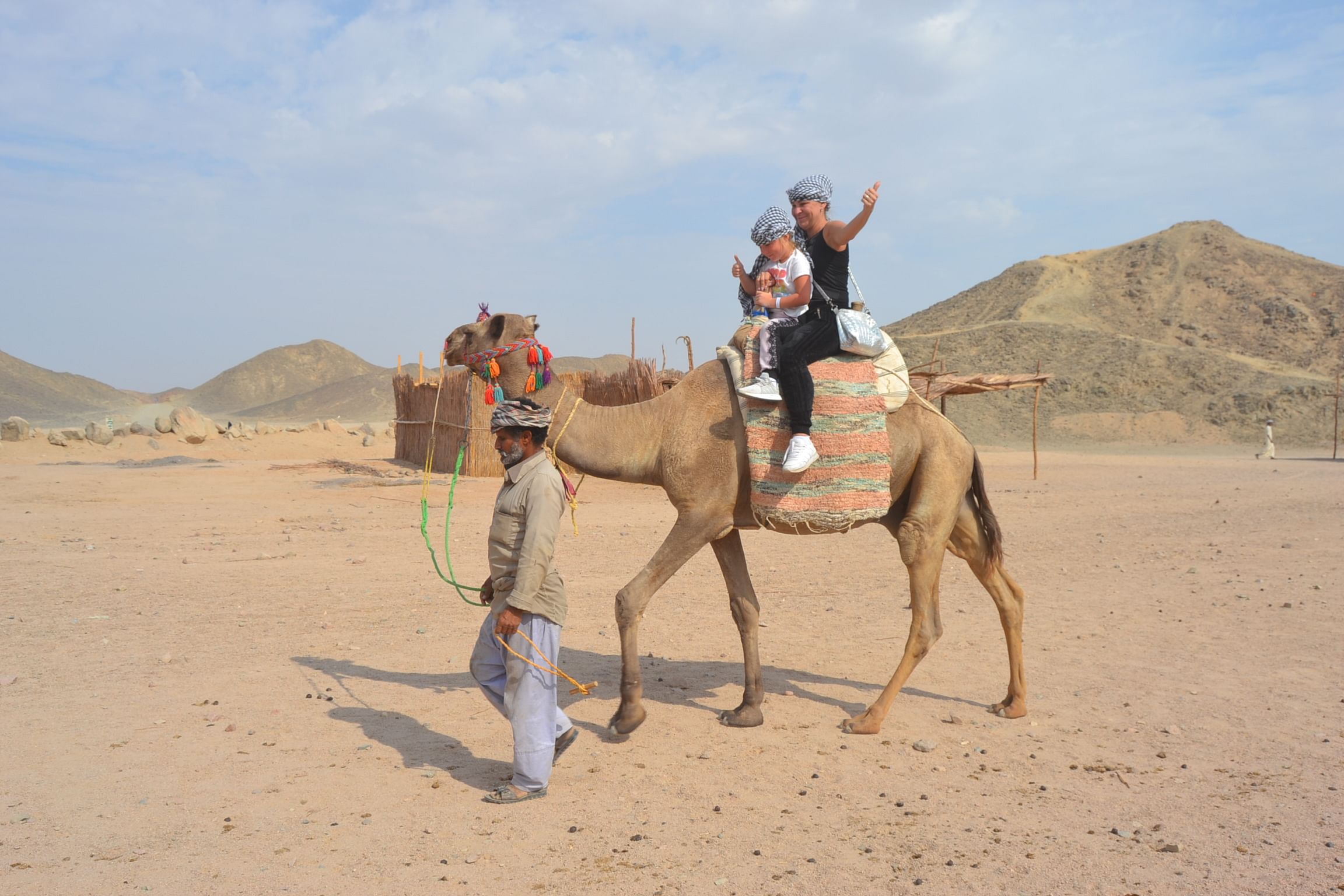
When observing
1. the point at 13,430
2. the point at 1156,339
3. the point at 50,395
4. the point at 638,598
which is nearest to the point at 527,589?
the point at 638,598

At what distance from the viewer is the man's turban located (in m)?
4.75

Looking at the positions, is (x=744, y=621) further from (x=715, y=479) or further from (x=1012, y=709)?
(x=1012, y=709)

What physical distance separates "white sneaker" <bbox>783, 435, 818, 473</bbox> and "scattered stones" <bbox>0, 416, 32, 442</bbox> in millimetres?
23939

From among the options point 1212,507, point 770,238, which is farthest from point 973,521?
point 1212,507

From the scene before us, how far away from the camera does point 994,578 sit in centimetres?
646

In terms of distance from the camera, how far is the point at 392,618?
8.48m

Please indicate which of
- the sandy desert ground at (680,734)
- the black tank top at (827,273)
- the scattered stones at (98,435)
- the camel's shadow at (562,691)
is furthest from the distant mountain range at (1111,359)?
the black tank top at (827,273)

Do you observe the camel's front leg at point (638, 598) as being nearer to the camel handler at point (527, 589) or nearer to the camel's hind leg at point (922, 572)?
the camel handler at point (527, 589)

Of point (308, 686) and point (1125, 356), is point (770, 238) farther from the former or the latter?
point (1125, 356)

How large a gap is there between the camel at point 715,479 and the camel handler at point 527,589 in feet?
2.45

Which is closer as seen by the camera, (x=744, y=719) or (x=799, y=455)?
(x=799, y=455)

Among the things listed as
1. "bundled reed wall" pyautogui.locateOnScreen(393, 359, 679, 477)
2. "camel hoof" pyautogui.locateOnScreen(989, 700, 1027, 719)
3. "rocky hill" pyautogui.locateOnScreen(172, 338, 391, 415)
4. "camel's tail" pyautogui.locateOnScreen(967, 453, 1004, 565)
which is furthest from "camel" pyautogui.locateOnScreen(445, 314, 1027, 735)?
"rocky hill" pyautogui.locateOnScreen(172, 338, 391, 415)

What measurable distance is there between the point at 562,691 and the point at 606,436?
1934mm

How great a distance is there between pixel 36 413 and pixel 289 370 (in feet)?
102
